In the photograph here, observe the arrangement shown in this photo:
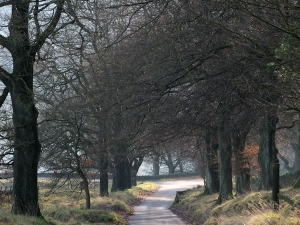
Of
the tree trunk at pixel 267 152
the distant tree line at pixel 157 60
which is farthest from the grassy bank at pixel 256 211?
the tree trunk at pixel 267 152

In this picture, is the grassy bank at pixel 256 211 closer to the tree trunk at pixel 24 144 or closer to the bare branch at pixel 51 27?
the tree trunk at pixel 24 144

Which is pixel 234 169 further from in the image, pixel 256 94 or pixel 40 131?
pixel 256 94

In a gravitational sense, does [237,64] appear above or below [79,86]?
below

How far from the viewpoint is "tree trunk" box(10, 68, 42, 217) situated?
15531 mm

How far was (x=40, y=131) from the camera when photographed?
Result: 2759 centimetres

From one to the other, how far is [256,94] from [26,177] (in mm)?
7527

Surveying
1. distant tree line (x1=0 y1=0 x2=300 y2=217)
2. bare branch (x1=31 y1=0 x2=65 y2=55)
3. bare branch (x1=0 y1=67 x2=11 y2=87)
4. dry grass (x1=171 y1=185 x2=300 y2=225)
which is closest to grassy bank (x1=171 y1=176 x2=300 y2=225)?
dry grass (x1=171 y1=185 x2=300 y2=225)

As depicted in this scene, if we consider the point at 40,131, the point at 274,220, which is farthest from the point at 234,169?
the point at 274,220

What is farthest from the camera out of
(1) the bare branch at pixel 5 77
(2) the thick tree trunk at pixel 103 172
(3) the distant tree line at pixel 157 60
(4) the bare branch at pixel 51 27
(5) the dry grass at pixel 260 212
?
(2) the thick tree trunk at pixel 103 172

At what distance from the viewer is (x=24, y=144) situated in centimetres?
1548

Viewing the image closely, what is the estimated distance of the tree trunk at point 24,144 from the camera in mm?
15531

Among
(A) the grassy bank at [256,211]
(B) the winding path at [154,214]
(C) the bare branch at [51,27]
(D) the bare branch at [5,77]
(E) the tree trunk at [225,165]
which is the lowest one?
(B) the winding path at [154,214]

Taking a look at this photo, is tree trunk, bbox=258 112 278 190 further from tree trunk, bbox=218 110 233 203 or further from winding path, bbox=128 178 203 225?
winding path, bbox=128 178 203 225

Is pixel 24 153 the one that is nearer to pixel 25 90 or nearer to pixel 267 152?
pixel 25 90
